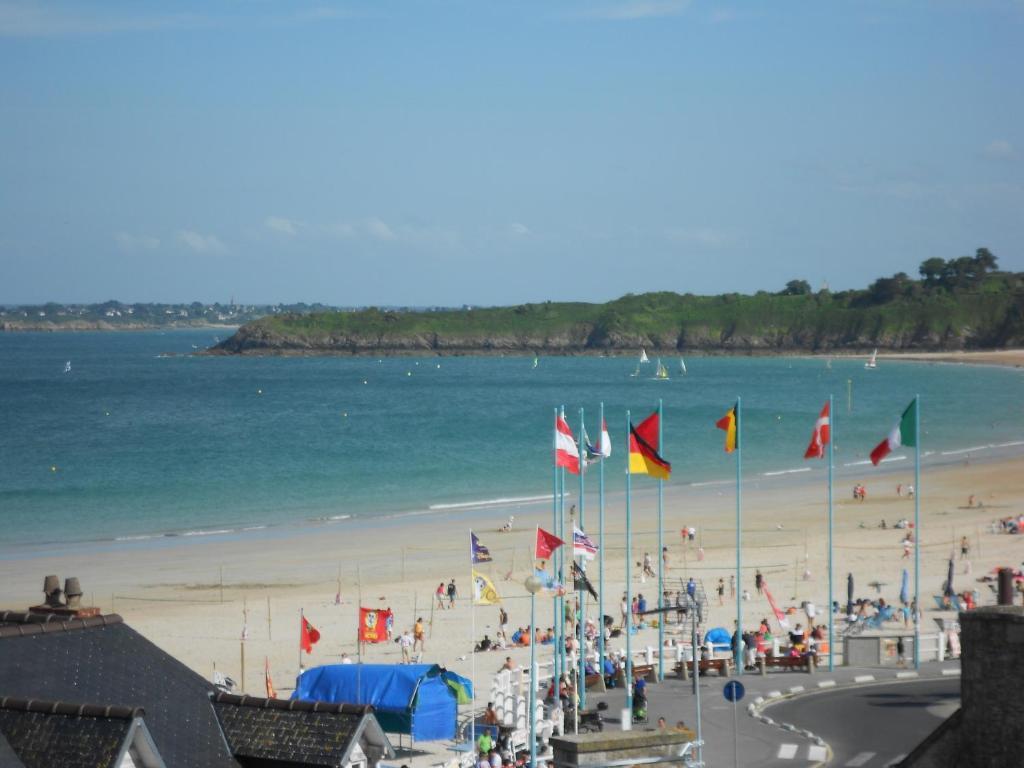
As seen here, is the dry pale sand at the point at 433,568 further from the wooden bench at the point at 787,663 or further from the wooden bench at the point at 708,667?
the wooden bench at the point at 787,663

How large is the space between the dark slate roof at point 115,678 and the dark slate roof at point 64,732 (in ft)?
2.15

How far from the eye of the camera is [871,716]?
73.3 feet

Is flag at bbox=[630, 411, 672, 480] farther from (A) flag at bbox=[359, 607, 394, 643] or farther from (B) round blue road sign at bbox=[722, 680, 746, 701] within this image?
(B) round blue road sign at bbox=[722, 680, 746, 701]

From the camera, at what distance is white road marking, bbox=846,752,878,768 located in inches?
773

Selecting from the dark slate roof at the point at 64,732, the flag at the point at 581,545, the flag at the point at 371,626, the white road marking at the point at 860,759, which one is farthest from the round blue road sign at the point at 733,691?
the dark slate roof at the point at 64,732

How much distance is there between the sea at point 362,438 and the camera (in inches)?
2432

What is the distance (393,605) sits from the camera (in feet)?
127

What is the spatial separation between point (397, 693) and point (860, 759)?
6822mm

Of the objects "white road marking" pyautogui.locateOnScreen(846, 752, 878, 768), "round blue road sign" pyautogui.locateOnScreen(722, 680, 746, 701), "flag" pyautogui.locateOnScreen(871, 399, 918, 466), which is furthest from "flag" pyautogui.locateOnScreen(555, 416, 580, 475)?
"white road marking" pyautogui.locateOnScreen(846, 752, 878, 768)

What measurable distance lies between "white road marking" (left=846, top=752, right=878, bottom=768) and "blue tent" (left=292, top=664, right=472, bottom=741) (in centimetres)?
614

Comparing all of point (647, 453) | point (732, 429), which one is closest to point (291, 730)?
point (647, 453)

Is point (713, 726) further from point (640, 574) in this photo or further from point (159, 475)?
point (159, 475)

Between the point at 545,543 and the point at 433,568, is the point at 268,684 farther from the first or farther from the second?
the point at 433,568

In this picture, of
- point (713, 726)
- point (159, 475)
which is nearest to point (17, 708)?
point (713, 726)
